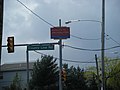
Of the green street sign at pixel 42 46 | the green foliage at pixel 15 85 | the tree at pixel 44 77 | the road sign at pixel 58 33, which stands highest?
the road sign at pixel 58 33

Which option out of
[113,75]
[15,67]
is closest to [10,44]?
[113,75]

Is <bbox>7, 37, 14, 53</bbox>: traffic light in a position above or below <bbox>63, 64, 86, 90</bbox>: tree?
above

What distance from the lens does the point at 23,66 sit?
91.8m

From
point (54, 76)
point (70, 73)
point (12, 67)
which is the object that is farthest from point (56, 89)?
point (12, 67)

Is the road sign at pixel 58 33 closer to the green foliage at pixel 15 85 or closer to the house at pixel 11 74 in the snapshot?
the green foliage at pixel 15 85

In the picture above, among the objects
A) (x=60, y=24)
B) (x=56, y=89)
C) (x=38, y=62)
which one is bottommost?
(x=56, y=89)

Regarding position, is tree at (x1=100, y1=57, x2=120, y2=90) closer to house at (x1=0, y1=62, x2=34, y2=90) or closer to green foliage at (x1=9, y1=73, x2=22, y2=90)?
green foliage at (x1=9, y1=73, x2=22, y2=90)

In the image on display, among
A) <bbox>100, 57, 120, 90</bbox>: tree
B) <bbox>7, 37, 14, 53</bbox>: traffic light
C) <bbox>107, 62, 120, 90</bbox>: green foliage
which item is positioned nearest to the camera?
<bbox>7, 37, 14, 53</bbox>: traffic light

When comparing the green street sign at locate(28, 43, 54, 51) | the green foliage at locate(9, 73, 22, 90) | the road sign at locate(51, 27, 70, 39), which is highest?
the road sign at locate(51, 27, 70, 39)

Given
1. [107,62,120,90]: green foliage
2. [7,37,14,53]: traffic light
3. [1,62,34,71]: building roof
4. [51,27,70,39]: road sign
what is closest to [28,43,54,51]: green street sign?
[7,37,14,53]: traffic light

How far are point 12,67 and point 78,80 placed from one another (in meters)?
28.2

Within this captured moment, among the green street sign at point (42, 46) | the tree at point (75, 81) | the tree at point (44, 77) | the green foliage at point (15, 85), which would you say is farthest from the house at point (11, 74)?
the green street sign at point (42, 46)

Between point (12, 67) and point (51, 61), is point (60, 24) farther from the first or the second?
point (12, 67)

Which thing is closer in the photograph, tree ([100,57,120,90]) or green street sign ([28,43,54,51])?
green street sign ([28,43,54,51])
